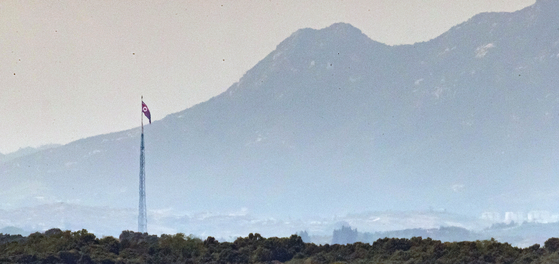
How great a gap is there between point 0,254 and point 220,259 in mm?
10343

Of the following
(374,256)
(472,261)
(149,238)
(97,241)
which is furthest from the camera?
(149,238)

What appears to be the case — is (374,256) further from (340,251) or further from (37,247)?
(37,247)

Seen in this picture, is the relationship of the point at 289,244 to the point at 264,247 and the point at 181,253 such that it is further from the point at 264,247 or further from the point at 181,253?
the point at 181,253

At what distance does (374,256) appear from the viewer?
152 feet

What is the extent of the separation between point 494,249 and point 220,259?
13.0 m

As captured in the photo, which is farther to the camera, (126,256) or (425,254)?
(126,256)

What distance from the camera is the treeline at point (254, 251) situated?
143 feet

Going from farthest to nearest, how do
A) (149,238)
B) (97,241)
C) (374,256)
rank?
(149,238) < (97,241) < (374,256)

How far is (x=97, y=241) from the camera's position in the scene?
165 ft

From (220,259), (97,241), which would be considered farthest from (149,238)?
(220,259)

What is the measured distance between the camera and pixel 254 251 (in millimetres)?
48031

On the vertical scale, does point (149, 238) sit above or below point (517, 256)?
above

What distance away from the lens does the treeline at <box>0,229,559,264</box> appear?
4350cm

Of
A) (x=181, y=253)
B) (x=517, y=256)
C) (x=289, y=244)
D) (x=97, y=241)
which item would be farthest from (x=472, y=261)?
(x=97, y=241)
